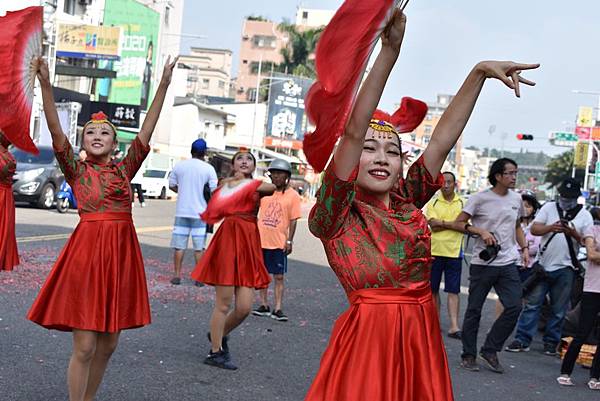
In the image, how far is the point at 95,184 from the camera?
5.91 metres

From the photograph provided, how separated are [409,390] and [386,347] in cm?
19

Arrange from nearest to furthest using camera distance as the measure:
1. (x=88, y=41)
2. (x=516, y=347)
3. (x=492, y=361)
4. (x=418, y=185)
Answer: (x=418, y=185)
(x=492, y=361)
(x=516, y=347)
(x=88, y=41)

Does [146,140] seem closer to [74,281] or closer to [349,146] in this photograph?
[74,281]

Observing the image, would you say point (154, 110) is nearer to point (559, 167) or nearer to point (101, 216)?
point (101, 216)

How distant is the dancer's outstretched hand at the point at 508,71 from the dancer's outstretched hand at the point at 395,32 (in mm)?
631

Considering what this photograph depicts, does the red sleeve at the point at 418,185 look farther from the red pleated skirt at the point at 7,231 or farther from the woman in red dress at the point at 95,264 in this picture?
the red pleated skirt at the point at 7,231

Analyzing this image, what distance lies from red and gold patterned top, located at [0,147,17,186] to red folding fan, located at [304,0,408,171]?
6243 mm

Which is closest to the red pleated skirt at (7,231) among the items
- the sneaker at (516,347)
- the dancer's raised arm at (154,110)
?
the dancer's raised arm at (154,110)

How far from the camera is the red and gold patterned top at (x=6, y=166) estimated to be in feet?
29.2

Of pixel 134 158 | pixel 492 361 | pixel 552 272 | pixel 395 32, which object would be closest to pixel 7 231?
pixel 134 158

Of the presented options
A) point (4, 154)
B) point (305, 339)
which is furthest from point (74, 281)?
point (305, 339)

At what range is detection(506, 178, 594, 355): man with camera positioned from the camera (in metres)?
10.0

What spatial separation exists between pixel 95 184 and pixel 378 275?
8.82 ft

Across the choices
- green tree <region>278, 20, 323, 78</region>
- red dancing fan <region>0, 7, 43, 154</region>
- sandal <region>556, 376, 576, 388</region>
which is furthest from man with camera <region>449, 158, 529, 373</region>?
green tree <region>278, 20, 323, 78</region>
